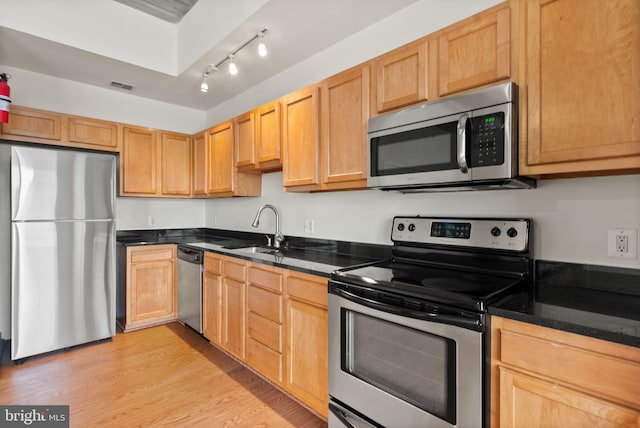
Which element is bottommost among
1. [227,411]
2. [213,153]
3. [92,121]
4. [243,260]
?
[227,411]

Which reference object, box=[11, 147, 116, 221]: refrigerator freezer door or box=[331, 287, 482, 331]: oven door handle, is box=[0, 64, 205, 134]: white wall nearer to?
box=[11, 147, 116, 221]: refrigerator freezer door

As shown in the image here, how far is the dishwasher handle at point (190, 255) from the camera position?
10.1 feet

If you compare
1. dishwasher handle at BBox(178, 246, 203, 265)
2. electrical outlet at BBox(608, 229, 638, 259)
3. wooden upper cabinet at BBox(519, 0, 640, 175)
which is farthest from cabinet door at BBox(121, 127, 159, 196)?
electrical outlet at BBox(608, 229, 638, 259)

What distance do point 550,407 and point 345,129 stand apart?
1675 mm

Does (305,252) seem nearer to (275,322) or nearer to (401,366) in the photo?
(275,322)

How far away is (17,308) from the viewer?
8.66 ft

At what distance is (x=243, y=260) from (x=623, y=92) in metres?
2.25

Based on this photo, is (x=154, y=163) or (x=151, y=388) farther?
(x=154, y=163)

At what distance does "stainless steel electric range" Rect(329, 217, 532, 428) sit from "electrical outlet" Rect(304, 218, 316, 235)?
943mm

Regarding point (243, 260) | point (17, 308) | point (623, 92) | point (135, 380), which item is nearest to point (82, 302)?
point (17, 308)

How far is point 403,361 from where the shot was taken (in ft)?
4.69

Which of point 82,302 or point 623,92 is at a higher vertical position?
point 623,92

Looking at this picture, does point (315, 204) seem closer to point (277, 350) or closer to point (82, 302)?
point (277, 350)

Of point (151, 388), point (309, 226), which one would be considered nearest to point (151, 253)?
point (151, 388)
